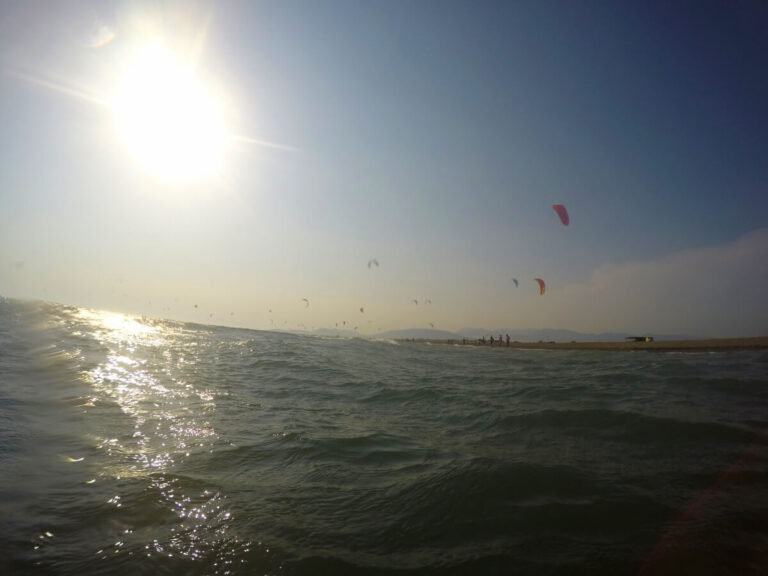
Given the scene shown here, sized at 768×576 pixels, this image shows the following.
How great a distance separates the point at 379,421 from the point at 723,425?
21.8 feet

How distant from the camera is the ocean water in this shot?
3.34 metres

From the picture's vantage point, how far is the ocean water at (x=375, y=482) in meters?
3.34

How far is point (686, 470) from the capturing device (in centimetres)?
513

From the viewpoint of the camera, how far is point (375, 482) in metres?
5.03

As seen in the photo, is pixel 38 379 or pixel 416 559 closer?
pixel 416 559

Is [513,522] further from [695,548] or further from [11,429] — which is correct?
[11,429]

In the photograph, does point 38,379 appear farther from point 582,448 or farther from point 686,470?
point 686,470

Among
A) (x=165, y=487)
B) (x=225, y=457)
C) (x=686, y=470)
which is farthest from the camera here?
(x=225, y=457)

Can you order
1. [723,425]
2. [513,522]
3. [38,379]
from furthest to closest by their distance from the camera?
[38,379] < [723,425] < [513,522]

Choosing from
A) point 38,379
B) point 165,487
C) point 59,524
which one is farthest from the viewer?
point 38,379

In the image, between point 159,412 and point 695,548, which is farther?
point 159,412

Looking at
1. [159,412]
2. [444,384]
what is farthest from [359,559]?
[444,384]

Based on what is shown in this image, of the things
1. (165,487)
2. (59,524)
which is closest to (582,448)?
(165,487)

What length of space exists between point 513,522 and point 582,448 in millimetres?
2827
